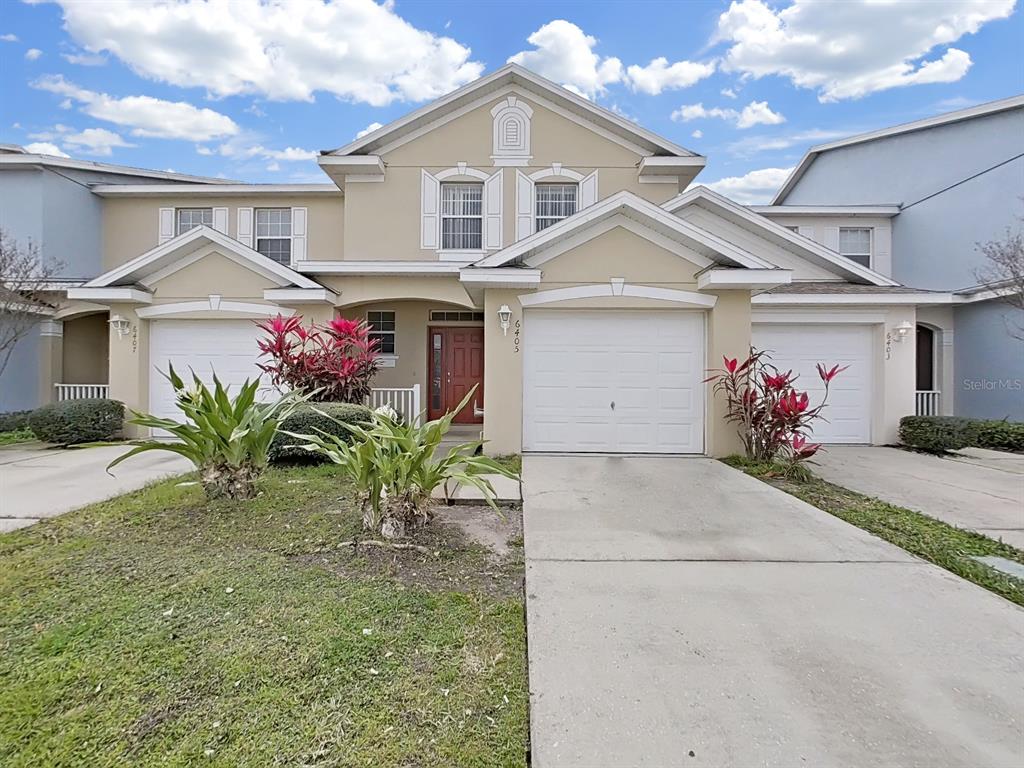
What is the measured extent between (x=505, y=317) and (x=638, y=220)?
2.70m

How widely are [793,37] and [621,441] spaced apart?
13.6 meters

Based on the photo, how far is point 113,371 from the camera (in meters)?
10.3

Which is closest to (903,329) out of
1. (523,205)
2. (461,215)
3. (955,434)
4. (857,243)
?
(955,434)

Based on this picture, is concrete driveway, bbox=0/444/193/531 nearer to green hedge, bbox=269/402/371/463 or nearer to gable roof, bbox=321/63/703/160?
green hedge, bbox=269/402/371/463

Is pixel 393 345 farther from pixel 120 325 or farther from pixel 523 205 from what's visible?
pixel 120 325

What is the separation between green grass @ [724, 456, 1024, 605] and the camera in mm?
3967

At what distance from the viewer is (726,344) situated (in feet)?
27.8

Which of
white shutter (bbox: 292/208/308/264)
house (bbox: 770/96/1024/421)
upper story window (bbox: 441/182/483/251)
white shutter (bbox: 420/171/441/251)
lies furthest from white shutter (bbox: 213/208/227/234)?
house (bbox: 770/96/1024/421)

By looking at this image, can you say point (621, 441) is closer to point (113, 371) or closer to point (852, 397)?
point (852, 397)

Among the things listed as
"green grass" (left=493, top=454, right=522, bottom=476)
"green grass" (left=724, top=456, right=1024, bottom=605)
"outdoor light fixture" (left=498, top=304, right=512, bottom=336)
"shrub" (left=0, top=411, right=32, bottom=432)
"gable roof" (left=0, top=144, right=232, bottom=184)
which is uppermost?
"gable roof" (left=0, top=144, right=232, bottom=184)

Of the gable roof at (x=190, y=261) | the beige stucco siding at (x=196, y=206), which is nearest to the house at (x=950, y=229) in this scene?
the beige stucco siding at (x=196, y=206)

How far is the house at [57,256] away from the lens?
12.6m

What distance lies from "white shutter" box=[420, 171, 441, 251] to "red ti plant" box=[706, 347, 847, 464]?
7434mm

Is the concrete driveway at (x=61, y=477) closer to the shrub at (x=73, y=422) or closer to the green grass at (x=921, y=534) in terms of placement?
the shrub at (x=73, y=422)
